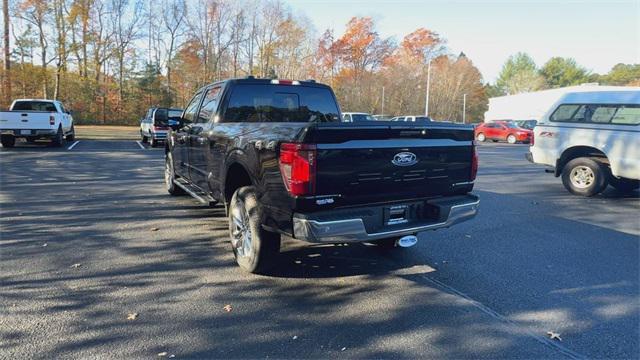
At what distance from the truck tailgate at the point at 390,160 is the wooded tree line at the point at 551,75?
84.6 meters

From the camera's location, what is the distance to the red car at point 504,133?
98.3 ft

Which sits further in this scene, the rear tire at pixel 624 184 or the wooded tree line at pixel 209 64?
the wooded tree line at pixel 209 64

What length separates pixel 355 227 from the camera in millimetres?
3736

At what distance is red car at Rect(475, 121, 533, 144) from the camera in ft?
98.3

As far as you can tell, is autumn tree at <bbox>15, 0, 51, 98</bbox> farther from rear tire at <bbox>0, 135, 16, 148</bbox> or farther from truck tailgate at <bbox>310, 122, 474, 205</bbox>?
truck tailgate at <bbox>310, 122, 474, 205</bbox>

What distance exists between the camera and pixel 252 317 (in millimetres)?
3611

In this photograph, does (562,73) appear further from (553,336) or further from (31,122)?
(553,336)

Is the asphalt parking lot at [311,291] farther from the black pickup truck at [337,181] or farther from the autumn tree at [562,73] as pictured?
the autumn tree at [562,73]

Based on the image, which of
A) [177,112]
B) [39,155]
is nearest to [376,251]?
[39,155]

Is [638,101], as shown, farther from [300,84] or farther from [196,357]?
[196,357]

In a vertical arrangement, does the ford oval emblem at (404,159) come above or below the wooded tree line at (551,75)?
below

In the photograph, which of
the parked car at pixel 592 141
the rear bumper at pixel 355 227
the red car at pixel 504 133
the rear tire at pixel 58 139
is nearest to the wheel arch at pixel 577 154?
the parked car at pixel 592 141

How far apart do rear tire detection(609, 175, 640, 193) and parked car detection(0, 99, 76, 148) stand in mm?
17922

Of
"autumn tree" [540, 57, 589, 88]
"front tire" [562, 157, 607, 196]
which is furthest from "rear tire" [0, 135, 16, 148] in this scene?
"autumn tree" [540, 57, 589, 88]
